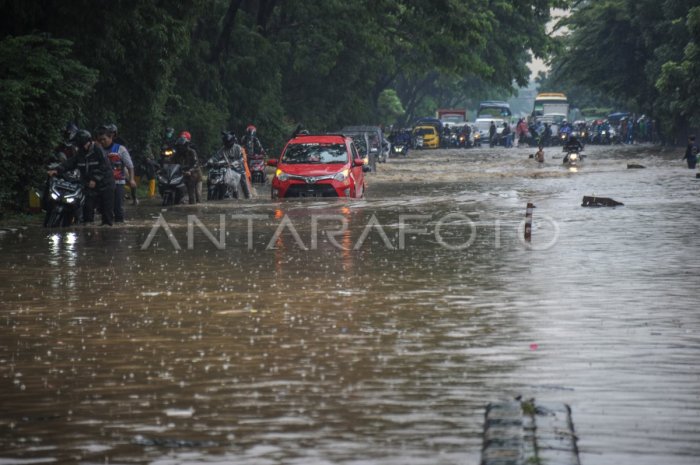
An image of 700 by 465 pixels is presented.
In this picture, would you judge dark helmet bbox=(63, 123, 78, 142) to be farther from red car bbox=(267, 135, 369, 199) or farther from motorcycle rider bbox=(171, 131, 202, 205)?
red car bbox=(267, 135, 369, 199)

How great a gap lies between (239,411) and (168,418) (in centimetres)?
43

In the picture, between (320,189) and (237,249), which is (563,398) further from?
(320,189)

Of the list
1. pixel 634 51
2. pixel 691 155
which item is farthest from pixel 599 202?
pixel 634 51

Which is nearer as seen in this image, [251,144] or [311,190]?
[311,190]

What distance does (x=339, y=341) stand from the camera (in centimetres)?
1123

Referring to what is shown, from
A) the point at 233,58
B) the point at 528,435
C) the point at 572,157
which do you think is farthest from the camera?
the point at 572,157

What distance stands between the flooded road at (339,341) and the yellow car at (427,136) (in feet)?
218

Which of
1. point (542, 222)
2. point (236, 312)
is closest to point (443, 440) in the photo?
point (236, 312)

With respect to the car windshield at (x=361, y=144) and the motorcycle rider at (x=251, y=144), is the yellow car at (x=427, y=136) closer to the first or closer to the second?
the car windshield at (x=361, y=144)

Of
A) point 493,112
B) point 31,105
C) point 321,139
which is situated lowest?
point 493,112

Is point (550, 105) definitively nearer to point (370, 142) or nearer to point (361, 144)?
point (370, 142)

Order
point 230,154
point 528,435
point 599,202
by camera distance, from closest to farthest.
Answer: point 528,435 → point 599,202 → point 230,154

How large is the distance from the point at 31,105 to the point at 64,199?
10.6ft

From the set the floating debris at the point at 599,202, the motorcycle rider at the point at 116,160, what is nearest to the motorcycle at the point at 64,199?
the motorcycle rider at the point at 116,160
